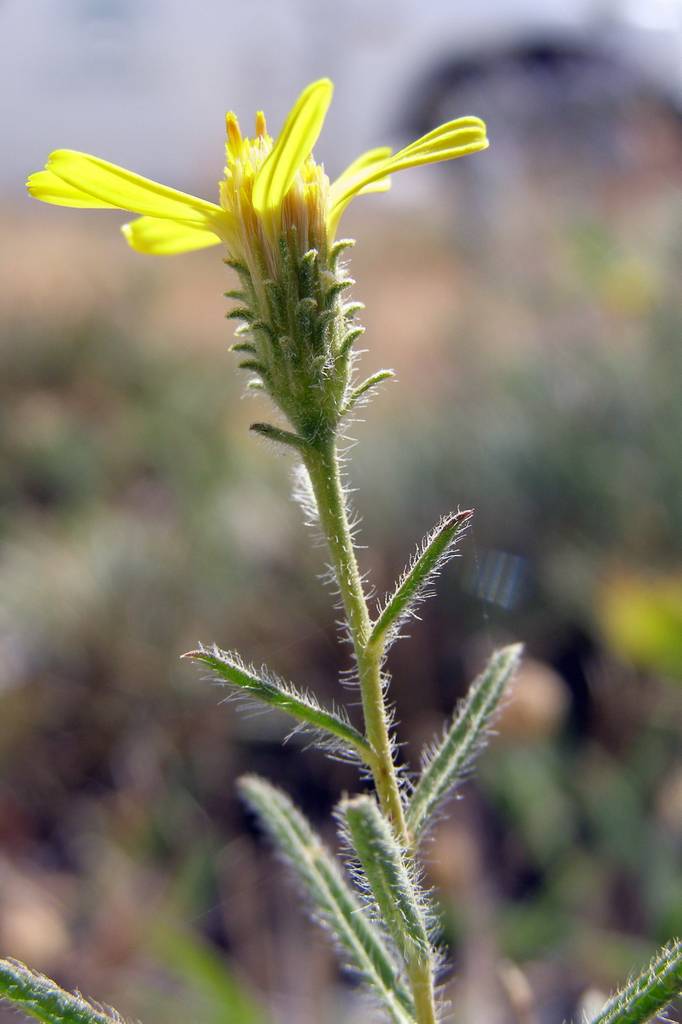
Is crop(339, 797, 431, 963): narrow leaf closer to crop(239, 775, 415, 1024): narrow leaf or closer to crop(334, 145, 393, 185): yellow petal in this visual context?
crop(239, 775, 415, 1024): narrow leaf

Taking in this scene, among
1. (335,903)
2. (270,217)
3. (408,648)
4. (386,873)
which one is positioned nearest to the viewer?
(386,873)

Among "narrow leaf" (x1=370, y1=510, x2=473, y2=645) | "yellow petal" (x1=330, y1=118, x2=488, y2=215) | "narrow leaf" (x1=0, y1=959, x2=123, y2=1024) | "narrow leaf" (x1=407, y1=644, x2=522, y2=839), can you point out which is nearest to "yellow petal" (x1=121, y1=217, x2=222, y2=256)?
"yellow petal" (x1=330, y1=118, x2=488, y2=215)

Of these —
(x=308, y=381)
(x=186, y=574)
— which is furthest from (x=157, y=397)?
(x=308, y=381)

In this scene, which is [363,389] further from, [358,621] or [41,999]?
[41,999]

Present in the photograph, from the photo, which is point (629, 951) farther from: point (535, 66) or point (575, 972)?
point (535, 66)

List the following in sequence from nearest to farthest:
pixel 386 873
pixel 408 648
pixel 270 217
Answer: pixel 386 873
pixel 270 217
pixel 408 648

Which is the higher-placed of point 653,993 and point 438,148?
point 438,148

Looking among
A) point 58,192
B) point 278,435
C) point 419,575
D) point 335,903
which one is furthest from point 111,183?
point 335,903

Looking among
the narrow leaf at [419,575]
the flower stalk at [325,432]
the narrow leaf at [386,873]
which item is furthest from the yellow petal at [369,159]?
the narrow leaf at [386,873]
